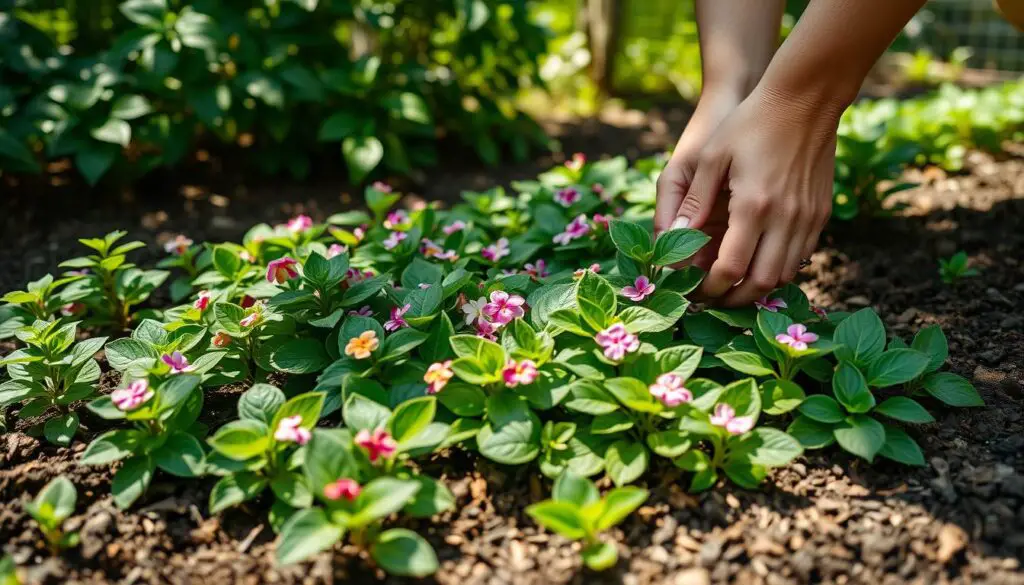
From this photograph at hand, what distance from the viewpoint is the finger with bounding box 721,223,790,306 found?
1.70m

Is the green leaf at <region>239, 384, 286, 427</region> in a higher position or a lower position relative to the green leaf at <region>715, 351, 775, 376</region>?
lower

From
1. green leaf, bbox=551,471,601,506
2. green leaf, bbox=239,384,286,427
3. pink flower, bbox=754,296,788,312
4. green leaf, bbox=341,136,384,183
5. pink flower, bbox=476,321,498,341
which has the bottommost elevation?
green leaf, bbox=341,136,384,183

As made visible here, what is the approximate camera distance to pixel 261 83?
122 inches

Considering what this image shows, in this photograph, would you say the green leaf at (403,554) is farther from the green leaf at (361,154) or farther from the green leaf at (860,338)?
the green leaf at (361,154)

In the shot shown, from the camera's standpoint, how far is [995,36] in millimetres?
7168

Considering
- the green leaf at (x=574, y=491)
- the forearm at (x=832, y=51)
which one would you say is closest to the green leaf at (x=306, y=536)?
the green leaf at (x=574, y=491)

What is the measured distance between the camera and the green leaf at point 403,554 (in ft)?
4.25

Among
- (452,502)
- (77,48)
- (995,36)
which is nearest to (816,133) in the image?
(452,502)

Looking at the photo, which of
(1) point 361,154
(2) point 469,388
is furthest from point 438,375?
(1) point 361,154

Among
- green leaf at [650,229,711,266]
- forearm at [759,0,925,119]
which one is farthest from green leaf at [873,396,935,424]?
forearm at [759,0,925,119]

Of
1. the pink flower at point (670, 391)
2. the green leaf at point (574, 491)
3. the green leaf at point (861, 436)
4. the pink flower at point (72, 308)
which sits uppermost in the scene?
the pink flower at point (670, 391)

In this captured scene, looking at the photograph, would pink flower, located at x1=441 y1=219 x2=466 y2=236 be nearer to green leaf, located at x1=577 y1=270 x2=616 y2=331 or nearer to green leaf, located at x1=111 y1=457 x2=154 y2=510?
green leaf, located at x1=577 y1=270 x2=616 y2=331

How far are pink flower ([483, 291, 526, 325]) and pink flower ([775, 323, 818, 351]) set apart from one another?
55 cm

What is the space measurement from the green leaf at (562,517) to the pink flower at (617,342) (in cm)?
34
